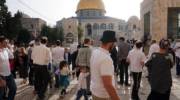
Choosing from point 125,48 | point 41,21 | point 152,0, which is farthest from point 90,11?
point 125,48

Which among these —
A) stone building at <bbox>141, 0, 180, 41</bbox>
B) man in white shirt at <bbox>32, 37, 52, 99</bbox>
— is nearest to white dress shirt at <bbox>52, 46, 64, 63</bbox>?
man in white shirt at <bbox>32, 37, 52, 99</bbox>

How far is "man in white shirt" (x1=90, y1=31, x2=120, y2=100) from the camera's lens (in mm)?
5652

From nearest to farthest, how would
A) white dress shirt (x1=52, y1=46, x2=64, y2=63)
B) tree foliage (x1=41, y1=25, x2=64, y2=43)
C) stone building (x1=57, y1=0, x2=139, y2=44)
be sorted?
white dress shirt (x1=52, y1=46, x2=64, y2=63) < tree foliage (x1=41, y1=25, x2=64, y2=43) < stone building (x1=57, y1=0, x2=139, y2=44)

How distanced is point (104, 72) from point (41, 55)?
589 cm

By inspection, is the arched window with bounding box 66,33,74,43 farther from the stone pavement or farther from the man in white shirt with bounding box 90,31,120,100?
the man in white shirt with bounding box 90,31,120,100

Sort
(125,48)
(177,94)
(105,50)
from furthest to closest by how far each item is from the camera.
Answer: (125,48)
(177,94)
(105,50)

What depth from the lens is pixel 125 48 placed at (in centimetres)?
1519

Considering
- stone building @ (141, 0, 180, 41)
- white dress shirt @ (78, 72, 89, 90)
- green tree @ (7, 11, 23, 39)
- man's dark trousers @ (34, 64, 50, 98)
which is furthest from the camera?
green tree @ (7, 11, 23, 39)

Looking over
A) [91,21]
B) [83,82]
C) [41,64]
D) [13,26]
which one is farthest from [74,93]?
[91,21]

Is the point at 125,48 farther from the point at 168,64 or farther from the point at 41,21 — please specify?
the point at 41,21

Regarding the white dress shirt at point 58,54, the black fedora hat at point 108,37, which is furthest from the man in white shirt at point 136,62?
the black fedora hat at point 108,37

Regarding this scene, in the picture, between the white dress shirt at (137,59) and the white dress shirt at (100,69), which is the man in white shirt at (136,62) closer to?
the white dress shirt at (137,59)

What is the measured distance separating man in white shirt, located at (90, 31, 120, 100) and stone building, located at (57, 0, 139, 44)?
306ft

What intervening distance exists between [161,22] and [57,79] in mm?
16827
